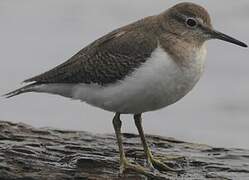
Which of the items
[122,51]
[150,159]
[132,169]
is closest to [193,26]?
[122,51]

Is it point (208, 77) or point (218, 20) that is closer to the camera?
point (208, 77)

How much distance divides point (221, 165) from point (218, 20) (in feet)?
28.1

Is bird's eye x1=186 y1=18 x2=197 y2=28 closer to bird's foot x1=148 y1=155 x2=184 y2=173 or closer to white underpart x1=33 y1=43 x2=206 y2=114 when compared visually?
white underpart x1=33 y1=43 x2=206 y2=114

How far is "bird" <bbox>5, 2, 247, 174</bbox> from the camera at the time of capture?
10.5 m

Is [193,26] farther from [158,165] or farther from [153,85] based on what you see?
[158,165]

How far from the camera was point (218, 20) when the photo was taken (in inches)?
771

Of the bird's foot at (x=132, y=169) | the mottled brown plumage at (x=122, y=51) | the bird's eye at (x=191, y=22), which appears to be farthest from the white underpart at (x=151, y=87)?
the bird's foot at (x=132, y=169)

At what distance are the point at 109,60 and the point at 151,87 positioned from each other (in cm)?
74

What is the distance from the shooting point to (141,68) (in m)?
10.6

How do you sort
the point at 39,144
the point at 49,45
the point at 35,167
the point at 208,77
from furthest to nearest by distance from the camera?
the point at 49,45 < the point at 208,77 < the point at 39,144 < the point at 35,167

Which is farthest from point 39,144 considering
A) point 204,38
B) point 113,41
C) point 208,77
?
point 208,77

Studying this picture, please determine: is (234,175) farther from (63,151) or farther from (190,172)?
(63,151)

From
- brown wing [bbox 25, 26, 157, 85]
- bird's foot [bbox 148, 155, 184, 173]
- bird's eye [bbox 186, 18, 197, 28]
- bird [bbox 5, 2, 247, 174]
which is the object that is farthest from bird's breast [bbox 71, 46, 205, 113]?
bird's foot [bbox 148, 155, 184, 173]

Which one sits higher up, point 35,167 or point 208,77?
point 208,77
